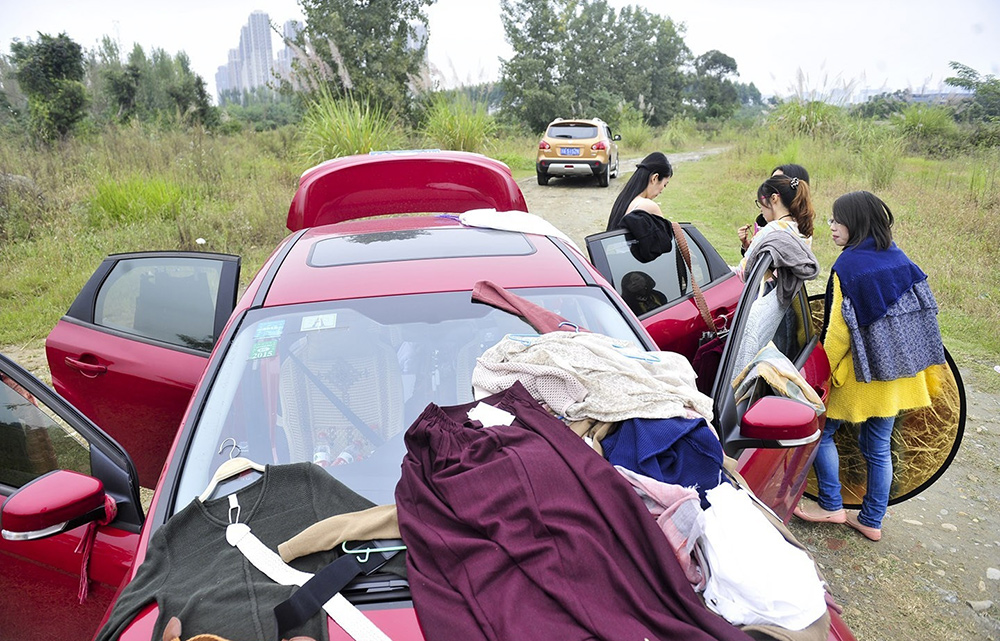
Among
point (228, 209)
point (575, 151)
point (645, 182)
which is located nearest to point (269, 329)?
point (645, 182)

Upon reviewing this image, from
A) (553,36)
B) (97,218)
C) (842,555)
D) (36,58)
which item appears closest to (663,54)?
(553,36)

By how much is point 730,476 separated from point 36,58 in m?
21.2

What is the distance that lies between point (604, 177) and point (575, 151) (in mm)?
1007

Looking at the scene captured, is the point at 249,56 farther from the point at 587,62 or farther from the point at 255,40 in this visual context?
the point at 587,62

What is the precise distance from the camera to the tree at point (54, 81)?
1669 cm

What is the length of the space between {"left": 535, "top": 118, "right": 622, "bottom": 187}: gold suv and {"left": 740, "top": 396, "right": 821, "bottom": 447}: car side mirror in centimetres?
1377

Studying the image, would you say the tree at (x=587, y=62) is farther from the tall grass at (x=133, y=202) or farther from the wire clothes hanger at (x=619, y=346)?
the wire clothes hanger at (x=619, y=346)

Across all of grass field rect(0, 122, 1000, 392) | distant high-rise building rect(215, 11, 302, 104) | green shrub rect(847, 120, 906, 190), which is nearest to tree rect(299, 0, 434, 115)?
grass field rect(0, 122, 1000, 392)

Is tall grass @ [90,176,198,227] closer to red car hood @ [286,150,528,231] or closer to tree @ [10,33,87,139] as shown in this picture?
red car hood @ [286,150,528,231]

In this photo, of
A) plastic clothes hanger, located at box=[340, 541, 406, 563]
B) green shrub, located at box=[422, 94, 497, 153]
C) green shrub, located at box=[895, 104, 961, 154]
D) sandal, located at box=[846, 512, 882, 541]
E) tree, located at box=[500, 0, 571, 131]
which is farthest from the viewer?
tree, located at box=[500, 0, 571, 131]

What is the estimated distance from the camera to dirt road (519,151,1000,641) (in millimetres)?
2941

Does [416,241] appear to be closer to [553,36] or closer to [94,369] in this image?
[94,369]

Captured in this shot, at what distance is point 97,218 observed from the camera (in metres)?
9.12

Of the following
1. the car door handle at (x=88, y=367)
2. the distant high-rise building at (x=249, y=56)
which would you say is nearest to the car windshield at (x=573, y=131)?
the car door handle at (x=88, y=367)
